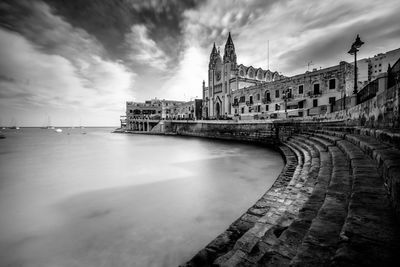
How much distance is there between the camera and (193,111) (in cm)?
5400

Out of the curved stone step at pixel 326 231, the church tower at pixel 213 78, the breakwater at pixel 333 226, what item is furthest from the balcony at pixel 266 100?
the curved stone step at pixel 326 231

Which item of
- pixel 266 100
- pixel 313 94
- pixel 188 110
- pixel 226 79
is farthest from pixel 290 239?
pixel 188 110

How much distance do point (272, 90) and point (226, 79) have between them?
1335 centimetres

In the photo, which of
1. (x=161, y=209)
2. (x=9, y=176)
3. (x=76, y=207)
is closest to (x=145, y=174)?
(x=76, y=207)

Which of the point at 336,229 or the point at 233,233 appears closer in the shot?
the point at 336,229

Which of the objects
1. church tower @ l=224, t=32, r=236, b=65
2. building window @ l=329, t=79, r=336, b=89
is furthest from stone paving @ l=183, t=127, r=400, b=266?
church tower @ l=224, t=32, r=236, b=65

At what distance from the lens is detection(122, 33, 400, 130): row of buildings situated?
2339cm

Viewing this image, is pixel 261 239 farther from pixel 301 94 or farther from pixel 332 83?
pixel 301 94

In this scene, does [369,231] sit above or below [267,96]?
below

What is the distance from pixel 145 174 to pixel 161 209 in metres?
4.55

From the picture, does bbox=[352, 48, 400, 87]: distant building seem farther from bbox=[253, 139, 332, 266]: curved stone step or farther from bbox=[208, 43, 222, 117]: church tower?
bbox=[253, 139, 332, 266]: curved stone step

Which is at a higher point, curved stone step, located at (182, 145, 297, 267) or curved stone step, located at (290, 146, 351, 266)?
curved stone step, located at (290, 146, 351, 266)

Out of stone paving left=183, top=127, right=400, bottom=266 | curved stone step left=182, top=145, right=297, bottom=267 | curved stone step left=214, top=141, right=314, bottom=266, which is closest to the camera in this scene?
stone paving left=183, top=127, right=400, bottom=266

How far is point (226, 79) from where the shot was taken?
40531 millimetres
